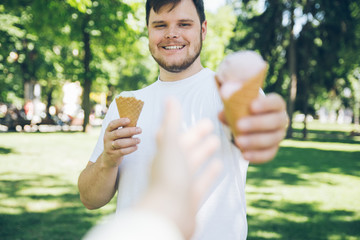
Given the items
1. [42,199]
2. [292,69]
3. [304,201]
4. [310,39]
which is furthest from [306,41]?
[42,199]

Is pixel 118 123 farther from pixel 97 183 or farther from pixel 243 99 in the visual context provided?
pixel 243 99

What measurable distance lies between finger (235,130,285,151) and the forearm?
1159mm

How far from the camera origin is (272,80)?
27.6 metres

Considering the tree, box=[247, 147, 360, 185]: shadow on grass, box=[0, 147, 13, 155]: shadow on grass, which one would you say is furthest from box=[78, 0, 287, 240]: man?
the tree

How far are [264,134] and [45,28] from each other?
12.4 meters

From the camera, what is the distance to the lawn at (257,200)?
5367 mm

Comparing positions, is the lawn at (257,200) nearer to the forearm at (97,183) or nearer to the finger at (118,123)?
the forearm at (97,183)

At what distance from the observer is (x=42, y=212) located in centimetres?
601

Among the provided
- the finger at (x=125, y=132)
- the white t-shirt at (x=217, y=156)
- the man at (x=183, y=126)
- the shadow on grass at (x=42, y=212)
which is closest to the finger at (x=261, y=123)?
the man at (x=183, y=126)

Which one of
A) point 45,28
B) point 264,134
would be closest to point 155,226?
point 264,134

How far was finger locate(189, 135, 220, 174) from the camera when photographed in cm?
96

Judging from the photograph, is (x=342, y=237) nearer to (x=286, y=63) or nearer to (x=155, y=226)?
(x=155, y=226)

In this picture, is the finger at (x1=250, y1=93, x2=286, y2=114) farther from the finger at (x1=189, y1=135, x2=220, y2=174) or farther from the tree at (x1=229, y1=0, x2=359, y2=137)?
the tree at (x1=229, y1=0, x2=359, y2=137)

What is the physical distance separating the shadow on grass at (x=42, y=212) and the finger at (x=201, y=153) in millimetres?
4657
